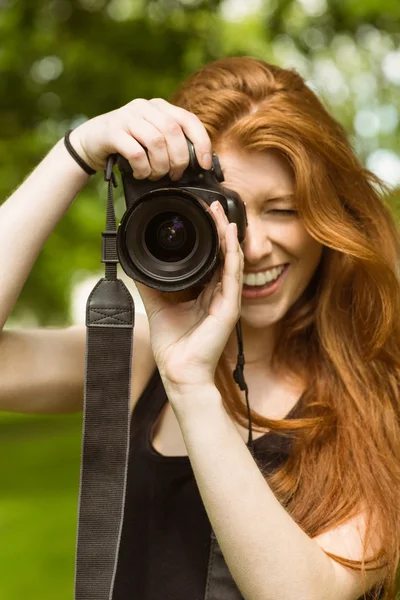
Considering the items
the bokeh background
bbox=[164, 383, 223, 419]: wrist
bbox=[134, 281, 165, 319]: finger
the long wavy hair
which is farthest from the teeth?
the bokeh background

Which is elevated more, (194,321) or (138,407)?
(194,321)

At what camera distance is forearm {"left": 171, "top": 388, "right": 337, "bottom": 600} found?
1.68 metres

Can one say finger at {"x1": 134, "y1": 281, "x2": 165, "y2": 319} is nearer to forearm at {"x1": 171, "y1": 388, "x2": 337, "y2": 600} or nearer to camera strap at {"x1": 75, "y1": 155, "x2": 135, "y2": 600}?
camera strap at {"x1": 75, "y1": 155, "x2": 135, "y2": 600}

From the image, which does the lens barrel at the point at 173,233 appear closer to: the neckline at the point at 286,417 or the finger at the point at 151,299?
the finger at the point at 151,299

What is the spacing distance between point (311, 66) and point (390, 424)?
525 cm

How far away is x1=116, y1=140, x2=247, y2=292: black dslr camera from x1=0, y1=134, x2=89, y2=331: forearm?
0.20 m

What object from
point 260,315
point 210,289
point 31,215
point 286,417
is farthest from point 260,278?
point 31,215

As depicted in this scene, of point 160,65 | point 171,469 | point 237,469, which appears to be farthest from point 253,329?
point 160,65

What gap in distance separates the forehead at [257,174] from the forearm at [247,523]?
57cm

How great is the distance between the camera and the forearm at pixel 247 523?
168 centimetres

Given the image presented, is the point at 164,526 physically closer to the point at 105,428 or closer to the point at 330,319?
the point at 105,428

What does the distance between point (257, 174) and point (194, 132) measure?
0.93 feet

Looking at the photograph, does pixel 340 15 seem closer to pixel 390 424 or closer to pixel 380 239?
pixel 380 239

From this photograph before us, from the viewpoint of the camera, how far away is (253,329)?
227 cm
